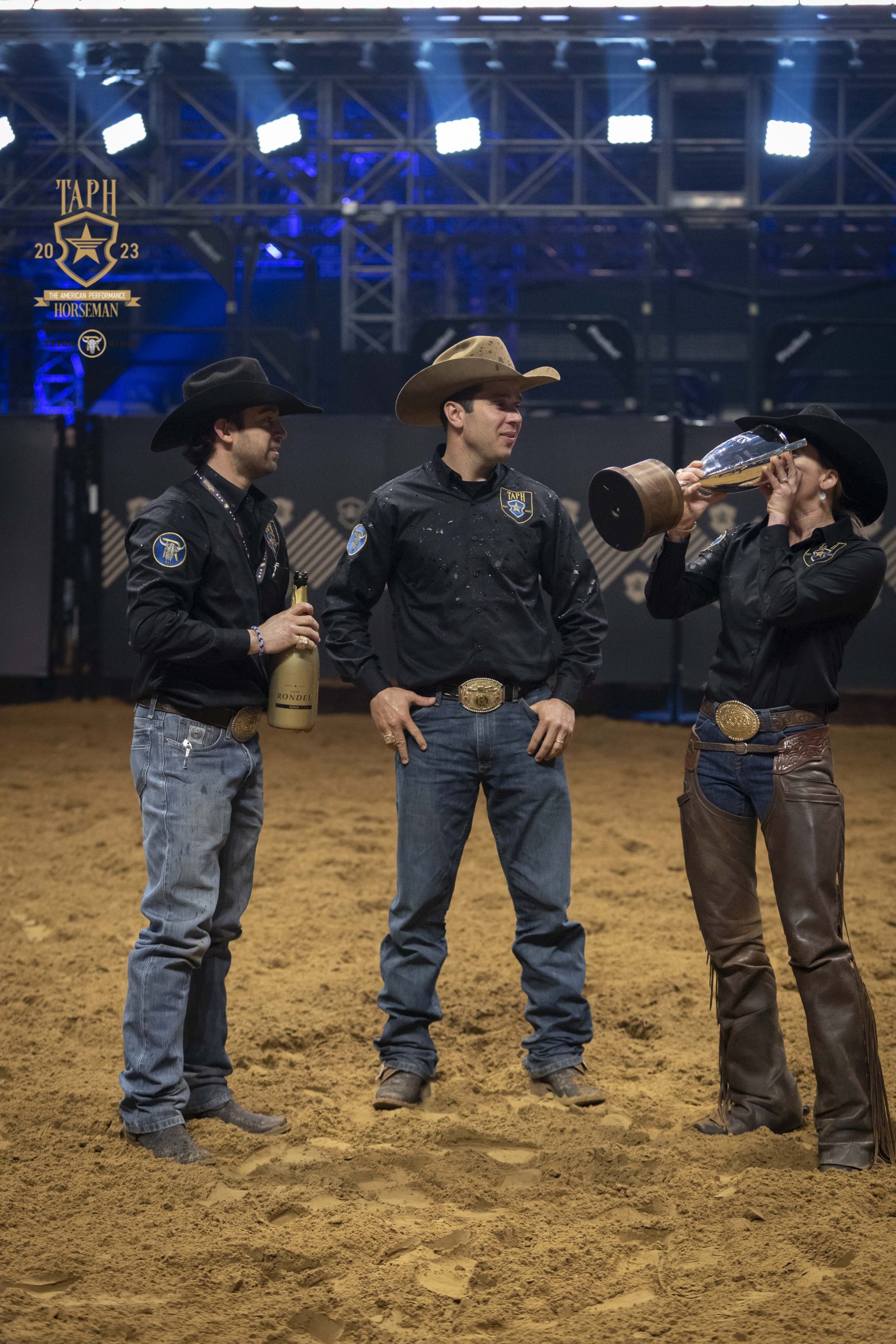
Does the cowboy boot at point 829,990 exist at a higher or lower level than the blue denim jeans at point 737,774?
lower

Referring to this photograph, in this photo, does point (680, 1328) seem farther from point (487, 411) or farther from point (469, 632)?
point (487, 411)

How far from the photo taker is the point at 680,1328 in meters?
2.62

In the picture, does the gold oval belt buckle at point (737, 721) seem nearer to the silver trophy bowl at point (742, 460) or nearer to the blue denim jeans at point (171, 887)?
the silver trophy bowl at point (742, 460)

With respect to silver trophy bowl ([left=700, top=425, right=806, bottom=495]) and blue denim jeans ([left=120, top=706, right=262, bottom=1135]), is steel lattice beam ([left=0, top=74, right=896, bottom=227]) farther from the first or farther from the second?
silver trophy bowl ([left=700, top=425, right=806, bottom=495])

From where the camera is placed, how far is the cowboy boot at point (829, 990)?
133 inches

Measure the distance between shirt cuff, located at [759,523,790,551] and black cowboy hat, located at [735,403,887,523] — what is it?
0.24 metres

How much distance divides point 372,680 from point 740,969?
150 cm

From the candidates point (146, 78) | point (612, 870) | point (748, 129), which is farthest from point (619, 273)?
point (612, 870)

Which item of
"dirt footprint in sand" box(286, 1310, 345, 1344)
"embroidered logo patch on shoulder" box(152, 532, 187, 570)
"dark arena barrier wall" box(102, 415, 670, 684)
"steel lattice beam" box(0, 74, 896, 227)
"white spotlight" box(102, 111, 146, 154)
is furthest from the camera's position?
"steel lattice beam" box(0, 74, 896, 227)

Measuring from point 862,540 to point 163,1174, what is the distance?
2.64 metres

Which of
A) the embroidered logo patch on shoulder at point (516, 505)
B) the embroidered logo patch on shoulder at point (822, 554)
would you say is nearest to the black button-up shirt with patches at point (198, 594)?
the embroidered logo patch on shoulder at point (516, 505)

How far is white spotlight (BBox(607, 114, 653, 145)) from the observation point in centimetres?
1371

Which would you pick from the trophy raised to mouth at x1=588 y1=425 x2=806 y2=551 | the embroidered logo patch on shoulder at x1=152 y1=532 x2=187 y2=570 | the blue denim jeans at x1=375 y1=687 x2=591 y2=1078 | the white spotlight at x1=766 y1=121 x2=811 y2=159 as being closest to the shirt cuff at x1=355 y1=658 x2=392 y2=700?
the blue denim jeans at x1=375 y1=687 x2=591 y2=1078

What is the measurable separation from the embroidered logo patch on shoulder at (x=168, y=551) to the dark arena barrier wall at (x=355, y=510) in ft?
26.1
